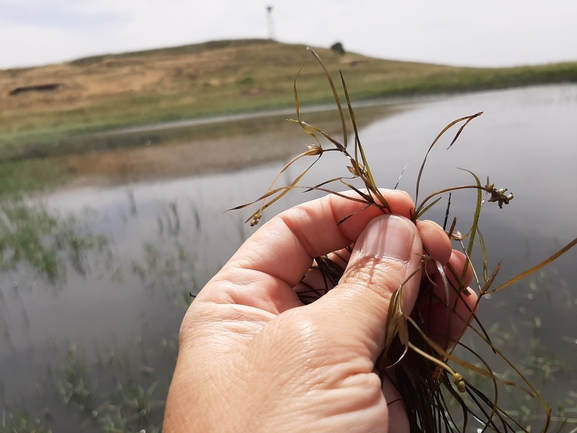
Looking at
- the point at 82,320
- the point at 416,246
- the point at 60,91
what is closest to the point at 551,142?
the point at 416,246

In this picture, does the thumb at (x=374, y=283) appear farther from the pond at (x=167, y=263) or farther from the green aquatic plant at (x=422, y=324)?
the pond at (x=167, y=263)

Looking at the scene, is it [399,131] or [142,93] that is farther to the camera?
[142,93]

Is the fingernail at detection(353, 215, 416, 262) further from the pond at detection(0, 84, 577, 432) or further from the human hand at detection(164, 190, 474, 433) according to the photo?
the pond at detection(0, 84, 577, 432)

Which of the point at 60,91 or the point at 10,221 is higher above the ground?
the point at 60,91

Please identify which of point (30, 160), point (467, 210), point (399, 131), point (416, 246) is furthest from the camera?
point (30, 160)

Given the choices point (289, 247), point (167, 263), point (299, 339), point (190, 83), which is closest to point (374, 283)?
point (299, 339)

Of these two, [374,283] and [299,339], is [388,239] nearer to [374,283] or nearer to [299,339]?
[374,283]

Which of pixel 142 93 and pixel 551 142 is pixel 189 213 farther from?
pixel 142 93

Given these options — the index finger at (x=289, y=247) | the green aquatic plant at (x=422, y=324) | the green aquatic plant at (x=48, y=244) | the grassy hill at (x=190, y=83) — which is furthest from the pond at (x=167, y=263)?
the grassy hill at (x=190, y=83)
